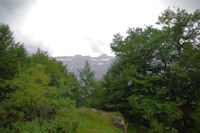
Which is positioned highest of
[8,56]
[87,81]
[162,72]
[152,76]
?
[8,56]

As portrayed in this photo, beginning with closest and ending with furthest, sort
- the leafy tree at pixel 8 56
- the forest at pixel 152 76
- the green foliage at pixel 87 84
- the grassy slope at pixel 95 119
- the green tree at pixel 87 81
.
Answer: the grassy slope at pixel 95 119
the forest at pixel 152 76
the leafy tree at pixel 8 56
the green foliage at pixel 87 84
the green tree at pixel 87 81

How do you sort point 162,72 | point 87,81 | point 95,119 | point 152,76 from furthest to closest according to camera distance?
1. point 87,81
2. point 162,72
3. point 152,76
4. point 95,119

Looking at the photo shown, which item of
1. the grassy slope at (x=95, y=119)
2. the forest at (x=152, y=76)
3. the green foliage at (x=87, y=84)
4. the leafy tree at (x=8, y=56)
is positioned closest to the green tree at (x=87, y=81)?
the green foliage at (x=87, y=84)

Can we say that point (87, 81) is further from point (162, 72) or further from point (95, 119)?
point (162, 72)

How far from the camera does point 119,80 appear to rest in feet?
55.7

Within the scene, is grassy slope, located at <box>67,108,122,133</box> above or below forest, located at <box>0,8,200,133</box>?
below

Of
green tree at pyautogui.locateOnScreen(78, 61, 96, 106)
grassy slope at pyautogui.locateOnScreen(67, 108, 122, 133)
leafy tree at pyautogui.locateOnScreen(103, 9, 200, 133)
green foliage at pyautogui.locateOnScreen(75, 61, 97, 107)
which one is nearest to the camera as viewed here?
grassy slope at pyautogui.locateOnScreen(67, 108, 122, 133)

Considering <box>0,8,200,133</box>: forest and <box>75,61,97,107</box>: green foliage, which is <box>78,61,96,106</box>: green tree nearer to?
<box>75,61,97,107</box>: green foliage

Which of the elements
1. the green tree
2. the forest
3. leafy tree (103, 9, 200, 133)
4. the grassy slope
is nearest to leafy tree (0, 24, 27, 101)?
the forest

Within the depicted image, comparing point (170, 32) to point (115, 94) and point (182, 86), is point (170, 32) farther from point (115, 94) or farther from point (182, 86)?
point (115, 94)

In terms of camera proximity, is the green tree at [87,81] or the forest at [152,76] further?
the green tree at [87,81]

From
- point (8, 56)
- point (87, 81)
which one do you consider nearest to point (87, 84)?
point (87, 81)

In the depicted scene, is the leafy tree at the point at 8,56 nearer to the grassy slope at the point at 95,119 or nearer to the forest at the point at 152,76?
the forest at the point at 152,76

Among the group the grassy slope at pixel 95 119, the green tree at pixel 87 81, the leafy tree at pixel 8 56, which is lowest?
the grassy slope at pixel 95 119
